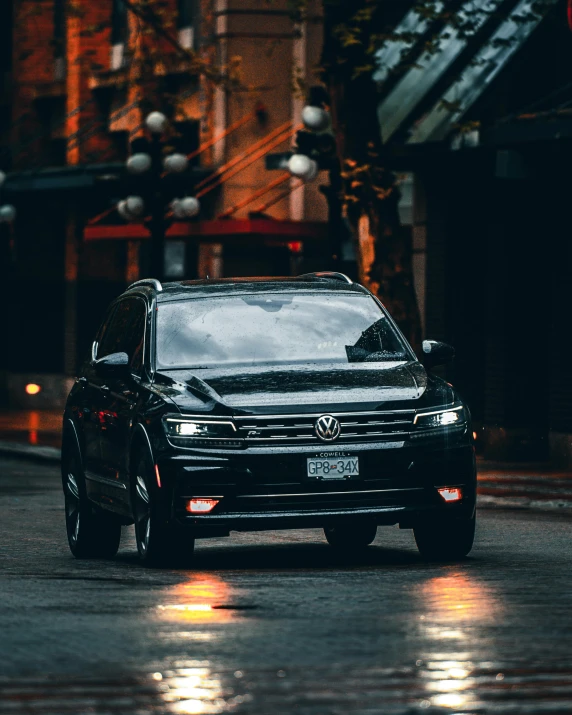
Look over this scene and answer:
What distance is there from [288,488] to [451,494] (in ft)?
3.42

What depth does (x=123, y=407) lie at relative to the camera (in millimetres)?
13039

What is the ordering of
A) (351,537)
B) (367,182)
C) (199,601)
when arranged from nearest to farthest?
(199,601) < (351,537) < (367,182)

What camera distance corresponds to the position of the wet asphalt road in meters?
7.84

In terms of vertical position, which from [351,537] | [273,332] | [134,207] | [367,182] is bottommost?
[351,537]

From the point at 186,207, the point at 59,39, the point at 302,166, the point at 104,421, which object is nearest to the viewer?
the point at 104,421

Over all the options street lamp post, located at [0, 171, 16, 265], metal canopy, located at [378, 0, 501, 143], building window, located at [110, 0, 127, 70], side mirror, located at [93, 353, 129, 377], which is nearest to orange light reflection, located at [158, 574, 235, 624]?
side mirror, located at [93, 353, 129, 377]

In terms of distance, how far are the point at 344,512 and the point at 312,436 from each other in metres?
0.49

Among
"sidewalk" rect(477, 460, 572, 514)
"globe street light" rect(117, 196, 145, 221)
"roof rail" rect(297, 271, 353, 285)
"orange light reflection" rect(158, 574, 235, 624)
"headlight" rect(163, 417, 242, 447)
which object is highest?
"globe street light" rect(117, 196, 145, 221)

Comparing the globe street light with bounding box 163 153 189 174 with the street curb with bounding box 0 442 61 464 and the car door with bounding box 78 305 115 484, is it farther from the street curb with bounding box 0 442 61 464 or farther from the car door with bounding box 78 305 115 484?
the car door with bounding box 78 305 115 484

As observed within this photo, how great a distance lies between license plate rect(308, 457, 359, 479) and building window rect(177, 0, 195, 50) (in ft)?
83.1

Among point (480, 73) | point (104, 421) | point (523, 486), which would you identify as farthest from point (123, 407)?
point (480, 73)

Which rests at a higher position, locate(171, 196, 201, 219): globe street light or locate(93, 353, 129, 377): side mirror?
locate(171, 196, 201, 219): globe street light

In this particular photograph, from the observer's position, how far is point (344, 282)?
14.0 m

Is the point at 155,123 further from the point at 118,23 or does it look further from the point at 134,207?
the point at 118,23
